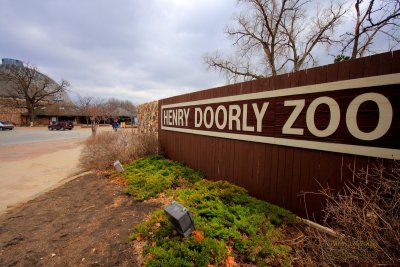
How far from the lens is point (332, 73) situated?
3107 mm

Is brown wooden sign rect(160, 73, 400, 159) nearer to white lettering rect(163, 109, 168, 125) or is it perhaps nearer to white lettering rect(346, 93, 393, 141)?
white lettering rect(346, 93, 393, 141)

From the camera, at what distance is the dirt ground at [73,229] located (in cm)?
317

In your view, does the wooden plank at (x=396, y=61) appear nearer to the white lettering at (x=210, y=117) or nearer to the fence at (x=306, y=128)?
Result: the fence at (x=306, y=128)

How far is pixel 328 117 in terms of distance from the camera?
3.12 m

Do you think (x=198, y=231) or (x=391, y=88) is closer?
(x=391, y=88)

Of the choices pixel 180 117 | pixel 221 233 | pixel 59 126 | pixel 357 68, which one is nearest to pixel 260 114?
pixel 357 68

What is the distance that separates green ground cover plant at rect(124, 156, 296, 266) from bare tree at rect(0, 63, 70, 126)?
53480mm

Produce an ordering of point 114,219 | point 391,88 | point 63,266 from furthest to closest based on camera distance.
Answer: point 114,219 → point 63,266 → point 391,88

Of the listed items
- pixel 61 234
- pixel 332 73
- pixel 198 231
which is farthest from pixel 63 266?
pixel 332 73

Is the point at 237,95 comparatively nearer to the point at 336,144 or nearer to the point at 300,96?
the point at 300,96

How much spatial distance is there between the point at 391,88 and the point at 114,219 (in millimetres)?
4810

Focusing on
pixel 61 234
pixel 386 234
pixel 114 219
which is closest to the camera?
pixel 386 234

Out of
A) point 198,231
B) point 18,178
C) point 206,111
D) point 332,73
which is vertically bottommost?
point 18,178

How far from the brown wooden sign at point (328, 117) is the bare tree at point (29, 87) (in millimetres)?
53867
